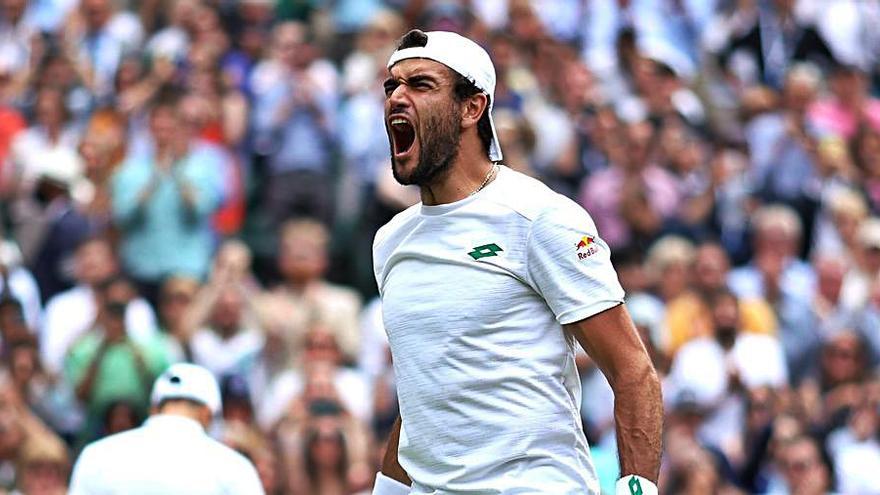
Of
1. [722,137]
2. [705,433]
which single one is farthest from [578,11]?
[705,433]

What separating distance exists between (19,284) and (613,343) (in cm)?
785

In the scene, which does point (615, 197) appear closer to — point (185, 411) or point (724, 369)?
point (724, 369)

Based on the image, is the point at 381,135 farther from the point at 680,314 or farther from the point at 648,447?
the point at 648,447

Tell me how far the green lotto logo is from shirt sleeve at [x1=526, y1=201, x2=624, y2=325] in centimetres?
9

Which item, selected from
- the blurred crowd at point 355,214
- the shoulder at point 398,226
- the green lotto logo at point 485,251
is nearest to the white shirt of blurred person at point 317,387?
the blurred crowd at point 355,214

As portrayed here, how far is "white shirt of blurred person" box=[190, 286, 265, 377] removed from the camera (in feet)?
37.4

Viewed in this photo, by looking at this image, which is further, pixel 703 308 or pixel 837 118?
pixel 837 118

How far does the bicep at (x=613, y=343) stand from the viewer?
4641mm

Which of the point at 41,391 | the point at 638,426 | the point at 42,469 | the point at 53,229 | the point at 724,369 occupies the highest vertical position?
the point at 638,426

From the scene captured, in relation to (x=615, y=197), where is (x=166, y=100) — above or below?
above

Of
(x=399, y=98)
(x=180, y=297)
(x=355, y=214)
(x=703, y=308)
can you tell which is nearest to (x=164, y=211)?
(x=180, y=297)

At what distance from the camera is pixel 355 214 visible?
508 inches

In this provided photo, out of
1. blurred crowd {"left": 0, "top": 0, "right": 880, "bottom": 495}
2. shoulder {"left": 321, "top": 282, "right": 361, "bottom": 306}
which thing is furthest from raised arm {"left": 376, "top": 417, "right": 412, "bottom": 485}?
shoulder {"left": 321, "top": 282, "right": 361, "bottom": 306}

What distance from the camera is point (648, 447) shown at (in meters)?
4.61
